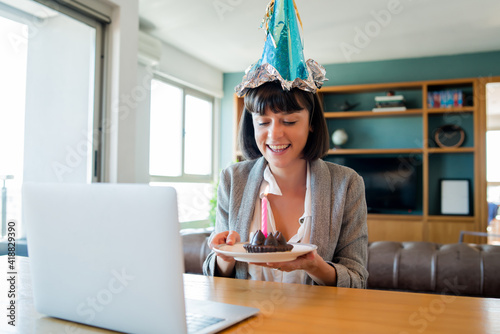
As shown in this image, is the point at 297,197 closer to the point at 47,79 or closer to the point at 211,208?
the point at 47,79

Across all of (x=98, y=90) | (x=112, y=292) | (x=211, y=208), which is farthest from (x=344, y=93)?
(x=112, y=292)

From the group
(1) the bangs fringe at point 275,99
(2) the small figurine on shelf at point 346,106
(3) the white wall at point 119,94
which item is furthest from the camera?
(2) the small figurine on shelf at point 346,106

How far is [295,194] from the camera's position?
1.41 metres

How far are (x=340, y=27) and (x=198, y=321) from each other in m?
4.25

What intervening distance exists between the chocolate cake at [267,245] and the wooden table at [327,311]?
0.29ft

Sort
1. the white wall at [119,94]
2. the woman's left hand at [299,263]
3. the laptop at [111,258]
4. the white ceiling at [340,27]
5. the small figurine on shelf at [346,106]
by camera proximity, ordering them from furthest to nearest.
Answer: the small figurine on shelf at [346,106]
the white ceiling at [340,27]
the white wall at [119,94]
the woman's left hand at [299,263]
the laptop at [111,258]

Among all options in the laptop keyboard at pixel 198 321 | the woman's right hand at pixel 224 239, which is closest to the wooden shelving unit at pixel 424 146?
the woman's right hand at pixel 224 239

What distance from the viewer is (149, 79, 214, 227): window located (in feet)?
16.2

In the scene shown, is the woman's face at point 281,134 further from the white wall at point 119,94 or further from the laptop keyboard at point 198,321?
the white wall at point 119,94

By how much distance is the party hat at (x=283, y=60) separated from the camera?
1.24 metres

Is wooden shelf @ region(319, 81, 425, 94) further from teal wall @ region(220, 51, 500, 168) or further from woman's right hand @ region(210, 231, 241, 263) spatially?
woman's right hand @ region(210, 231, 241, 263)

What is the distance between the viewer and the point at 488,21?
4.25 metres

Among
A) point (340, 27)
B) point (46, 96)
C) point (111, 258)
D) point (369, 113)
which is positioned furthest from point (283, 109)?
point (369, 113)

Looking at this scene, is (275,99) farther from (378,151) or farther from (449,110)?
(449,110)
